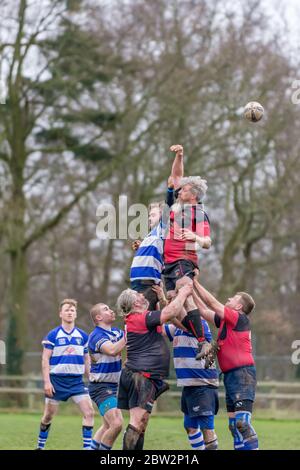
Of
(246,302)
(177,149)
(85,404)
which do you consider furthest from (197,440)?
(177,149)

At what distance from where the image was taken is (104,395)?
38.5 ft

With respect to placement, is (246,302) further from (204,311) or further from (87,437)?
(87,437)

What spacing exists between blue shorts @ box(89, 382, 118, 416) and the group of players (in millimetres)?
12

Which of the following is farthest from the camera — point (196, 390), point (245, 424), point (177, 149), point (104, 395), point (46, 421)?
point (46, 421)

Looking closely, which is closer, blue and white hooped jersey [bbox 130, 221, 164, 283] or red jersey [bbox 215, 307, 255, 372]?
red jersey [bbox 215, 307, 255, 372]

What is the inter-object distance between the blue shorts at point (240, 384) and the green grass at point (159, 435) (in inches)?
117

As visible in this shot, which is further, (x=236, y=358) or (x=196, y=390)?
(x=196, y=390)

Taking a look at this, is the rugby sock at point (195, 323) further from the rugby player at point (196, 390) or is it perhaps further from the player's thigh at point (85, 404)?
the player's thigh at point (85, 404)

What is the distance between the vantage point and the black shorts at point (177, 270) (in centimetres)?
1071

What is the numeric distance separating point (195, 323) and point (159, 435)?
6339 mm

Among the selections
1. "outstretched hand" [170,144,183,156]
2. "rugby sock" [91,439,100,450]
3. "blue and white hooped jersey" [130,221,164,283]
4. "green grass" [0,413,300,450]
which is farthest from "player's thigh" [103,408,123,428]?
"outstretched hand" [170,144,183,156]

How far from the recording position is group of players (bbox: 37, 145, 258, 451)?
1035cm

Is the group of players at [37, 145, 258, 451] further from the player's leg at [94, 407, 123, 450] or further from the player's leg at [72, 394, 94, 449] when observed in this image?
the player's leg at [72, 394, 94, 449]

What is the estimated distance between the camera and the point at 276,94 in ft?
92.6
